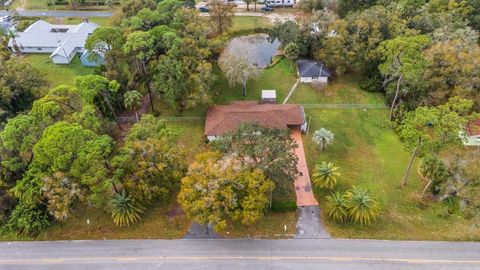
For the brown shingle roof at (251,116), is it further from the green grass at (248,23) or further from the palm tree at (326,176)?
the green grass at (248,23)

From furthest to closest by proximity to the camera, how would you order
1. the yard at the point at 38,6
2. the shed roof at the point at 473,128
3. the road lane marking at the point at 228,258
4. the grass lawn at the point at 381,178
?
1. the yard at the point at 38,6
2. the shed roof at the point at 473,128
3. the grass lawn at the point at 381,178
4. the road lane marking at the point at 228,258

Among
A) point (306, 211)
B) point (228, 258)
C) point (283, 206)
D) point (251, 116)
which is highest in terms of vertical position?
point (251, 116)

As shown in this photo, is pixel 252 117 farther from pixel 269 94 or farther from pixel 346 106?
pixel 346 106

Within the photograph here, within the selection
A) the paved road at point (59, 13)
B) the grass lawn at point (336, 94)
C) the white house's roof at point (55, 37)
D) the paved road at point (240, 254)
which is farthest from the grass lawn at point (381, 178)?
the paved road at point (59, 13)

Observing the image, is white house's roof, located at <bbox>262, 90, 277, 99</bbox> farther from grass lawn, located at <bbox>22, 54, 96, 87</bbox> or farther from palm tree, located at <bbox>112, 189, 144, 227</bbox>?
grass lawn, located at <bbox>22, 54, 96, 87</bbox>

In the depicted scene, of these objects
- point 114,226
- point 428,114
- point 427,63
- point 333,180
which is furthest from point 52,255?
point 427,63

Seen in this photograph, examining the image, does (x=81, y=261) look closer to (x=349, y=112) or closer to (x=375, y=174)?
(x=375, y=174)

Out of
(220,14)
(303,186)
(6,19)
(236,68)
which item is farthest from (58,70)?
(303,186)
